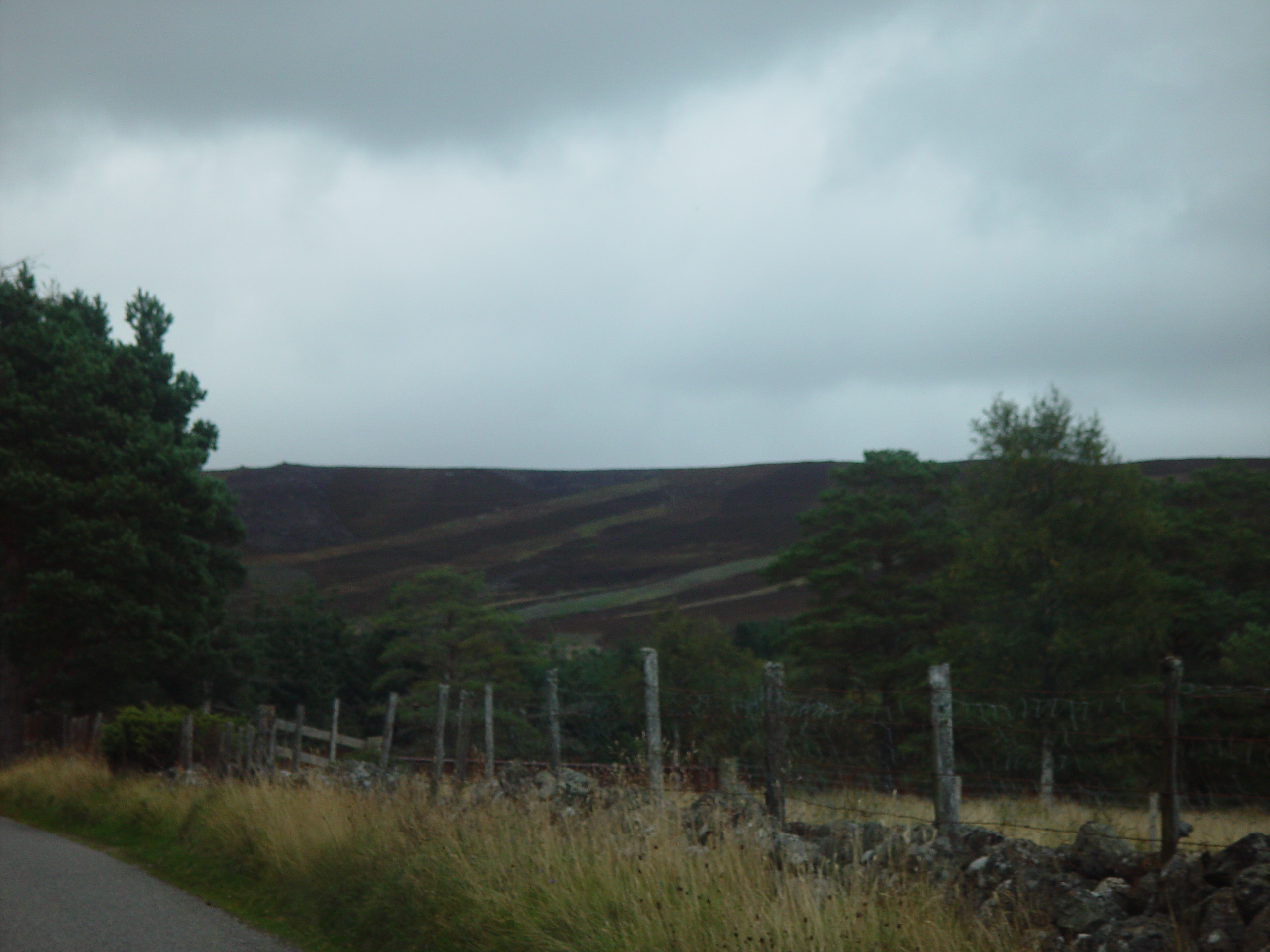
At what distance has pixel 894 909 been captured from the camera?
5570 millimetres

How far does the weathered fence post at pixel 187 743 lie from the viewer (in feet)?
63.0

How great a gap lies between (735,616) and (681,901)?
82.6 m

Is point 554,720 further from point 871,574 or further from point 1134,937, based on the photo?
point 871,574

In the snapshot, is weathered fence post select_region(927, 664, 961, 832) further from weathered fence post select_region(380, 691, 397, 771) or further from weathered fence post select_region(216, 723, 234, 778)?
weathered fence post select_region(216, 723, 234, 778)

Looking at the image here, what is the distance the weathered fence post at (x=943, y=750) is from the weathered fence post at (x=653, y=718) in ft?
7.59

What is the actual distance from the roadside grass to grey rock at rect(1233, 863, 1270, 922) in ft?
3.36

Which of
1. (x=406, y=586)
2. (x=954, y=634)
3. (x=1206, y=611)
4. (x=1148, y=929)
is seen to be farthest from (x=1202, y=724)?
(x=406, y=586)

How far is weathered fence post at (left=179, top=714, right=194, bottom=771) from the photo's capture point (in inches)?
756

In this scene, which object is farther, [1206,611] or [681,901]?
[1206,611]

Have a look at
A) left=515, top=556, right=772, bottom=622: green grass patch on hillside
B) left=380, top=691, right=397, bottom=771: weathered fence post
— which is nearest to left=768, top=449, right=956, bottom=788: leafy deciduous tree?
left=380, top=691, right=397, bottom=771: weathered fence post

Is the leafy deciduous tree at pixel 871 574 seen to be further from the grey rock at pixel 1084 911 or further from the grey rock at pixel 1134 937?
the grey rock at pixel 1134 937

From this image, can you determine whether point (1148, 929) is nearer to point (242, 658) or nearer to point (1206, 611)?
point (1206, 611)

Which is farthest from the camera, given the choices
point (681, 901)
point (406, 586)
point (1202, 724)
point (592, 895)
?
point (406, 586)

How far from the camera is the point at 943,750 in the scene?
9344 mm
